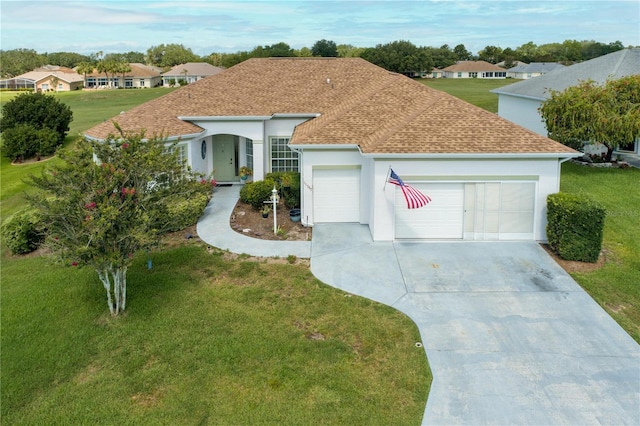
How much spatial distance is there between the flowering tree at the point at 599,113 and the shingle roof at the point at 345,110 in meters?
6.87

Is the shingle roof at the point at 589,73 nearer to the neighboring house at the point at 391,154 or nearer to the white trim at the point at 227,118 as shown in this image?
the neighboring house at the point at 391,154

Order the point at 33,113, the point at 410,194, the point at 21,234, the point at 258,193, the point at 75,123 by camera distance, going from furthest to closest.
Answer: the point at 75,123 → the point at 33,113 → the point at 258,193 → the point at 21,234 → the point at 410,194

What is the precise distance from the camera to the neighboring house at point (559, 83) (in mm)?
28375

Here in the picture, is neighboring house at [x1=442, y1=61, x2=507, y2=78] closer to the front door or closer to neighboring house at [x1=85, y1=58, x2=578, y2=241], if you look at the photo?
neighboring house at [x1=85, y1=58, x2=578, y2=241]

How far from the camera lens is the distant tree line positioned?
3487 inches

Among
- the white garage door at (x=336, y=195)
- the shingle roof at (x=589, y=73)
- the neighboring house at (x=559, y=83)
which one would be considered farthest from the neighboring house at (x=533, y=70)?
the white garage door at (x=336, y=195)

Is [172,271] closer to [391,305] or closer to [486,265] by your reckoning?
[391,305]

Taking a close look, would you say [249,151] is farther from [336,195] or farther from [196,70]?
[196,70]

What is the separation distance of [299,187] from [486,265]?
7835 mm

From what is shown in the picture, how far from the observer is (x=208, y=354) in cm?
1015

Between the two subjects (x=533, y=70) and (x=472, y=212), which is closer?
(x=472, y=212)

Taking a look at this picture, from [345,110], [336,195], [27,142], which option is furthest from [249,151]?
[27,142]

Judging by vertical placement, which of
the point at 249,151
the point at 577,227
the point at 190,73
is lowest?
the point at 577,227

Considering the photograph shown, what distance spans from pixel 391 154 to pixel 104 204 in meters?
8.53
